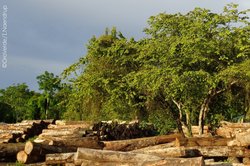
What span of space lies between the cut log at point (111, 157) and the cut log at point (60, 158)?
1.32 m

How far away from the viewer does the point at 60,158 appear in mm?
13547

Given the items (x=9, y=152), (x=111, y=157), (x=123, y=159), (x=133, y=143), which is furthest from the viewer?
(x=133, y=143)

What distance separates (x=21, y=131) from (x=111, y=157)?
16464 mm

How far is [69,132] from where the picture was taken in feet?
72.6

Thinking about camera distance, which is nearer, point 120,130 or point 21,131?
point 21,131

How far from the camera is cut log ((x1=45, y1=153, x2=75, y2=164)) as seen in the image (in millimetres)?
13402

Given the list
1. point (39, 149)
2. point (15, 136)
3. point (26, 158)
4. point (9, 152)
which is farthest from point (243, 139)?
point (15, 136)

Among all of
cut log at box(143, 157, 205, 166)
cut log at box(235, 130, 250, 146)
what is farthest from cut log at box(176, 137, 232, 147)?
cut log at box(143, 157, 205, 166)

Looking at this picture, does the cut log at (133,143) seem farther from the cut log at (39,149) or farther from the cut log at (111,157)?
the cut log at (111,157)

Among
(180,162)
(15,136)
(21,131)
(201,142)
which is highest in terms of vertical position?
(21,131)

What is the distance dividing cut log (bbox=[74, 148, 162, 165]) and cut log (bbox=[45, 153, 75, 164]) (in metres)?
1.32

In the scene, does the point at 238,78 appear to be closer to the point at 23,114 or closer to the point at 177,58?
the point at 177,58

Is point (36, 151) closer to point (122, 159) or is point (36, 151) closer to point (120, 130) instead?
point (122, 159)

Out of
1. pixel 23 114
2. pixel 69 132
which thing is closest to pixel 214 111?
pixel 69 132
